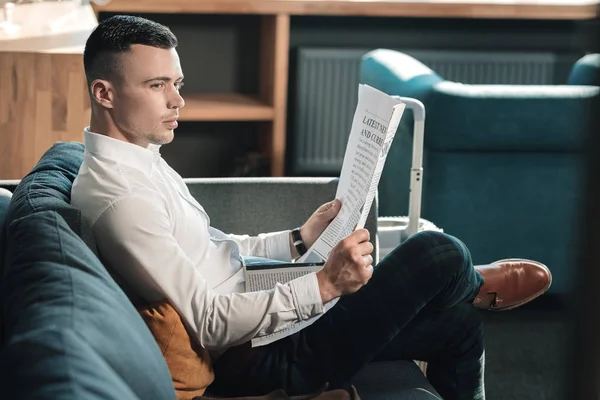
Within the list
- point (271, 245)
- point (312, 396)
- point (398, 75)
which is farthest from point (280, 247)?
point (398, 75)

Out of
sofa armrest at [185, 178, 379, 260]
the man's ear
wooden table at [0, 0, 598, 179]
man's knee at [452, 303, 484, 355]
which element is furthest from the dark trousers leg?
wooden table at [0, 0, 598, 179]

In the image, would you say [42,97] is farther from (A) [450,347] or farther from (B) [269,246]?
(A) [450,347]

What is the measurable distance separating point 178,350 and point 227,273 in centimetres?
30

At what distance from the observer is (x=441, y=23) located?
4.11 m

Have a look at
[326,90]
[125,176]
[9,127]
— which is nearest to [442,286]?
[125,176]

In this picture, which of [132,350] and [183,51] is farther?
[183,51]

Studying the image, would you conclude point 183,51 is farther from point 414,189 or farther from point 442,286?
point 442,286

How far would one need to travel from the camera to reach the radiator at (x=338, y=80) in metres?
4.00

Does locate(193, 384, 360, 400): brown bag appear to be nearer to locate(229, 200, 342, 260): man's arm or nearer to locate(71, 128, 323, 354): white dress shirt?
locate(71, 128, 323, 354): white dress shirt

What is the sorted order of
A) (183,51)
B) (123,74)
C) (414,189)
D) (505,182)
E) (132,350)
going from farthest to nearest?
(183,51), (505,182), (414,189), (123,74), (132,350)

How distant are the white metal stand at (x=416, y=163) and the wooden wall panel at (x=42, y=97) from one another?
2.66 ft

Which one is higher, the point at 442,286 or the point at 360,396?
the point at 442,286

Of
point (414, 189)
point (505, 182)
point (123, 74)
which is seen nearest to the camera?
point (123, 74)

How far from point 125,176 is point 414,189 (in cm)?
100
